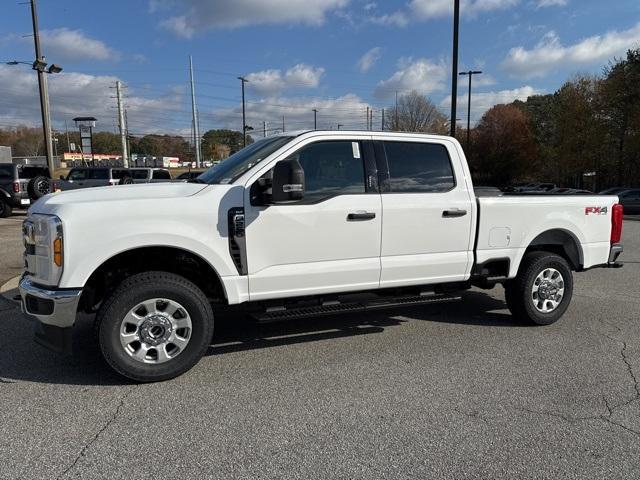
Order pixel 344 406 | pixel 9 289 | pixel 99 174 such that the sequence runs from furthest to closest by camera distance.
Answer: pixel 99 174, pixel 9 289, pixel 344 406

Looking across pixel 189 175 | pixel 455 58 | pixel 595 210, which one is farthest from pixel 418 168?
pixel 189 175

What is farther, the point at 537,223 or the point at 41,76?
the point at 41,76

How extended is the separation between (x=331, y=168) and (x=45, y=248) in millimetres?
2379

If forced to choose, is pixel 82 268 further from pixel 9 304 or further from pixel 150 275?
pixel 9 304

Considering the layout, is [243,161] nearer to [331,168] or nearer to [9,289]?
[331,168]

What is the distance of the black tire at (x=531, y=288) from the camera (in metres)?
5.62

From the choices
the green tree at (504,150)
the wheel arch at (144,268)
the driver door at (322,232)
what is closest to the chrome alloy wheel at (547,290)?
the driver door at (322,232)

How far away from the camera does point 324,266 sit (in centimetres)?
464

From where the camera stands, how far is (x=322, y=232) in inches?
179

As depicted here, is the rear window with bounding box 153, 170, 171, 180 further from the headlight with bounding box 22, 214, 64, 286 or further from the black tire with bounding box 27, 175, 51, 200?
the headlight with bounding box 22, 214, 64, 286

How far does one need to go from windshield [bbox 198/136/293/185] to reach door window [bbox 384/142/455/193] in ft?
3.38

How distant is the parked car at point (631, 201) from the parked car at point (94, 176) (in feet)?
82.5

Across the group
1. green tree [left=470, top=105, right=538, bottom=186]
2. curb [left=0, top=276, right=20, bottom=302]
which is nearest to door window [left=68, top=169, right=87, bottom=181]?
curb [left=0, top=276, right=20, bottom=302]

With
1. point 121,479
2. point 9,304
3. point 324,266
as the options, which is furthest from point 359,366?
point 9,304
